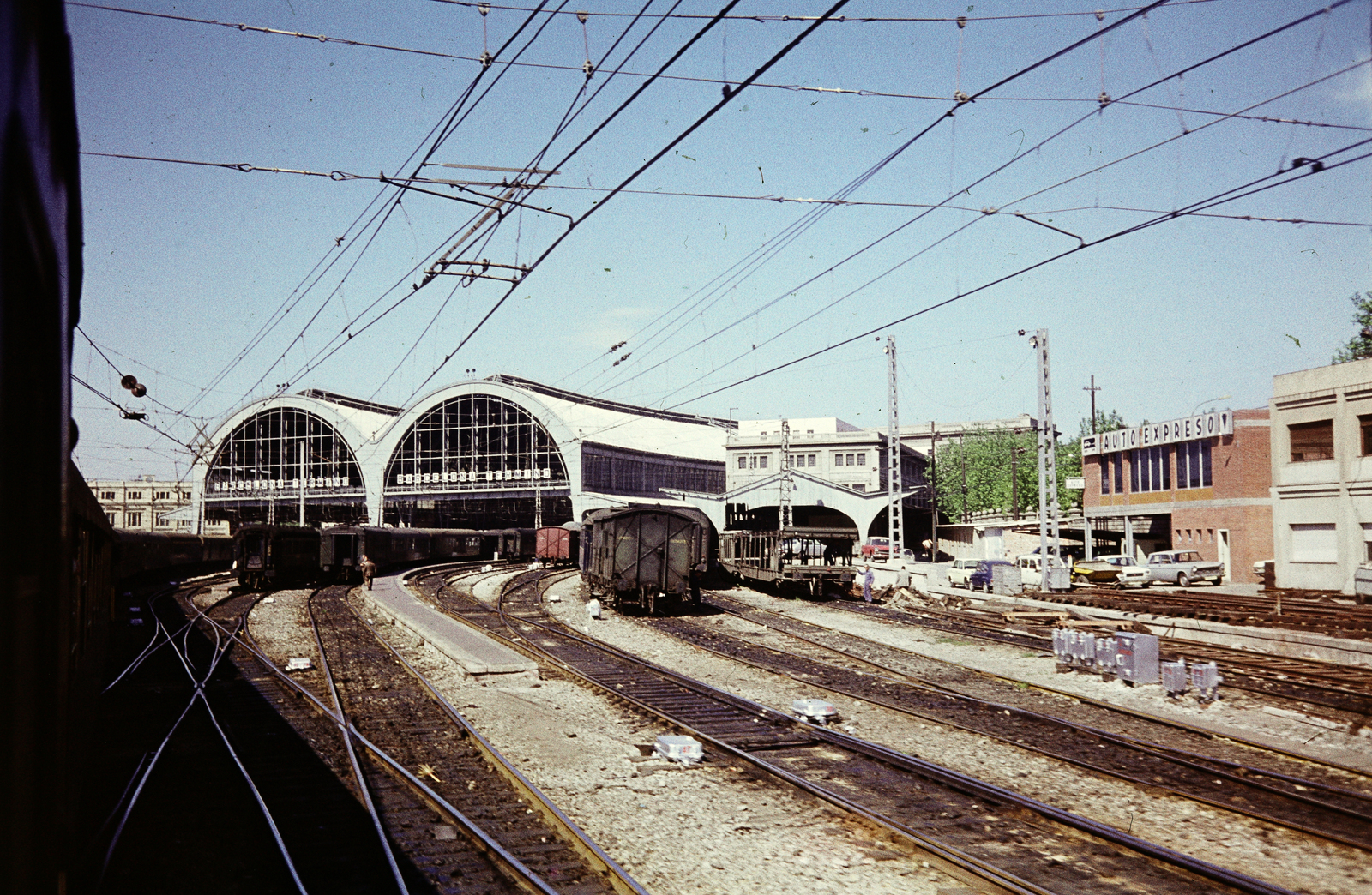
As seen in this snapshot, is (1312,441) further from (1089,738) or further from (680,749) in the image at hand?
(680,749)

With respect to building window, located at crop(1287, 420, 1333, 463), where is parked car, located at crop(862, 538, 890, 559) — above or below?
below

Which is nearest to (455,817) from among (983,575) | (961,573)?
(983,575)

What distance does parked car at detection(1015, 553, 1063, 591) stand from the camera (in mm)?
38250

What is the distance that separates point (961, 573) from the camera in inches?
1604

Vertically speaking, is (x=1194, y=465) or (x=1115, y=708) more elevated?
(x=1194, y=465)

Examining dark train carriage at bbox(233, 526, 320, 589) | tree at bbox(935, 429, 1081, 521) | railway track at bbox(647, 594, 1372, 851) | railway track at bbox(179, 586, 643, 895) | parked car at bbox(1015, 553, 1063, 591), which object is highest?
tree at bbox(935, 429, 1081, 521)

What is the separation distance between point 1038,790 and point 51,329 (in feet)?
34.2

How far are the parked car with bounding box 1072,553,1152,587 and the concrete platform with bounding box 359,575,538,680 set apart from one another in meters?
29.1

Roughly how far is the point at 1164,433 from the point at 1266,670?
3380 cm

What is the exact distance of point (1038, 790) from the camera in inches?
416

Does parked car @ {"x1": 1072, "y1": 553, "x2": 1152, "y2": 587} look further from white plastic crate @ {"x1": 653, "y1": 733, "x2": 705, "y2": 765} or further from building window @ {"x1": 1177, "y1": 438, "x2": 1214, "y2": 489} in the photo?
white plastic crate @ {"x1": 653, "y1": 733, "x2": 705, "y2": 765}

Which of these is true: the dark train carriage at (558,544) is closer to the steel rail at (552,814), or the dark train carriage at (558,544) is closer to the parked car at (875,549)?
the parked car at (875,549)

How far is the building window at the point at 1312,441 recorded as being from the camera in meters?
35.0

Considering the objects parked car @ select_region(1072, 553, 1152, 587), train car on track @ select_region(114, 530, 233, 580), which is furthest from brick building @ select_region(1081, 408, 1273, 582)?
train car on track @ select_region(114, 530, 233, 580)
